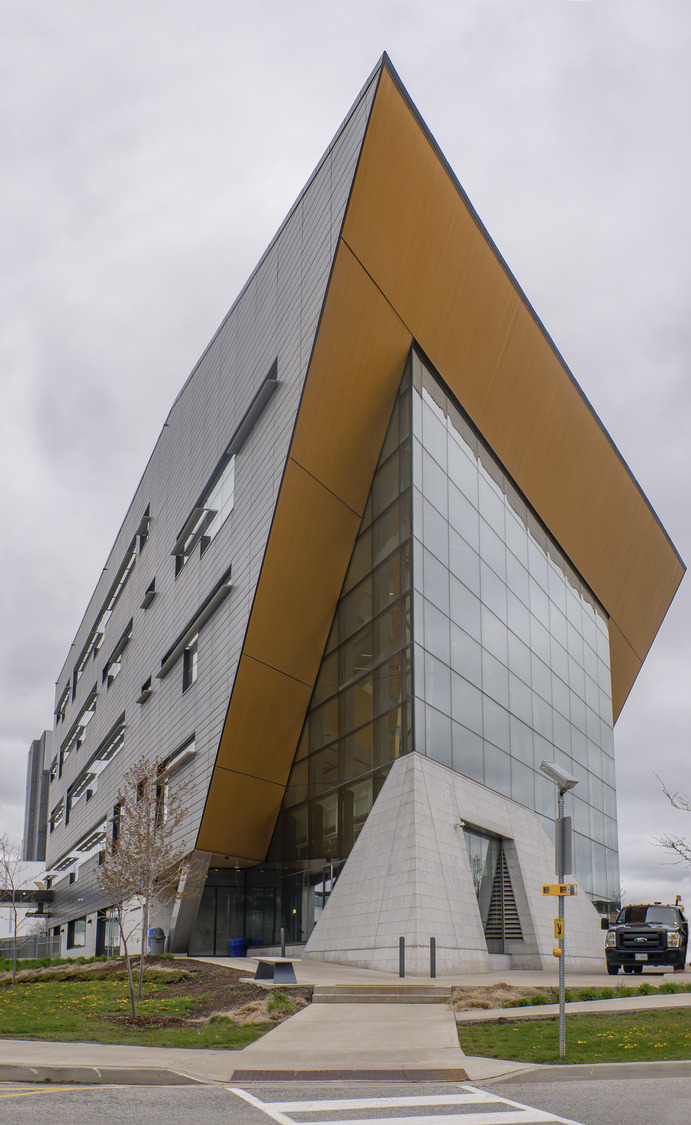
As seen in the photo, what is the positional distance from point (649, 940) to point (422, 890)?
258 inches

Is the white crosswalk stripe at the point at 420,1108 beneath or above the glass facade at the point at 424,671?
beneath

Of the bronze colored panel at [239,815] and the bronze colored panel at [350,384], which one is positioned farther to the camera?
the bronze colored panel at [239,815]

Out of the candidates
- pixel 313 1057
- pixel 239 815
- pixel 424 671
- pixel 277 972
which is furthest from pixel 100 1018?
pixel 239 815

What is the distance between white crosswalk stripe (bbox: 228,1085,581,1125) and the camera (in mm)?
7332

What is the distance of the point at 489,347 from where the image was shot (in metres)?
28.5

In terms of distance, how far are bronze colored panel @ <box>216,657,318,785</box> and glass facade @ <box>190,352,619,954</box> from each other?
0.56 metres

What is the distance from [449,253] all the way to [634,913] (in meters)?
17.5

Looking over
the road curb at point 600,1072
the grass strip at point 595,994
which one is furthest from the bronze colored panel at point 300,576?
the road curb at point 600,1072

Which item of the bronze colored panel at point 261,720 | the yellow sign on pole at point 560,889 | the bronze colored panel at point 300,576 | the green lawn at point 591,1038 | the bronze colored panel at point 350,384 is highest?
the bronze colored panel at point 350,384

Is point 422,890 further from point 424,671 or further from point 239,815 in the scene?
point 239,815

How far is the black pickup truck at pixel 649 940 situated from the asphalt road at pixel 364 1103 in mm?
16080

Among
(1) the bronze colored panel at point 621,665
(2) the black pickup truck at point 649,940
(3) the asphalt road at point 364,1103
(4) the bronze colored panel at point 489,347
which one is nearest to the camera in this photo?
(3) the asphalt road at point 364,1103

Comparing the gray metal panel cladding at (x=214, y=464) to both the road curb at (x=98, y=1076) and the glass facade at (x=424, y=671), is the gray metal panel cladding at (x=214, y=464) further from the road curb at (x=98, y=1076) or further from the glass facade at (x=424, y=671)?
the road curb at (x=98, y=1076)

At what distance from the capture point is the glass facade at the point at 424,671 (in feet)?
85.1
